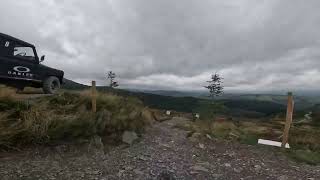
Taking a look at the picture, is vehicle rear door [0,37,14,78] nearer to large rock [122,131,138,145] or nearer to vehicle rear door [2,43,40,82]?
vehicle rear door [2,43,40,82]

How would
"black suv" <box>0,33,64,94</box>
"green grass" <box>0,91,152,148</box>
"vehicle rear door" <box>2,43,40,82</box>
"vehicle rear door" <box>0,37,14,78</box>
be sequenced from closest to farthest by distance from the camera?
"green grass" <box>0,91,152,148</box>, "vehicle rear door" <box>0,37,14,78</box>, "black suv" <box>0,33,64,94</box>, "vehicle rear door" <box>2,43,40,82</box>

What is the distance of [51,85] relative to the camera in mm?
14805

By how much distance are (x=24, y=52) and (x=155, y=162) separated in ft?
25.3

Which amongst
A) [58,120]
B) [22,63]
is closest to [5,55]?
[22,63]

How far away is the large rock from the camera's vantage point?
33.4ft

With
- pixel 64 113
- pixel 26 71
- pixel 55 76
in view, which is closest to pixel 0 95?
pixel 64 113

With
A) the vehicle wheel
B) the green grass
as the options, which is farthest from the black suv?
the green grass

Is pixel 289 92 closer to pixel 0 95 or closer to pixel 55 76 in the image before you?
pixel 0 95

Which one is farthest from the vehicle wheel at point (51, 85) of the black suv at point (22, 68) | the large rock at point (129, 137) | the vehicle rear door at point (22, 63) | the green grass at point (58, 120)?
the large rock at point (129, 137)

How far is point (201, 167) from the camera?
8766 millimetres

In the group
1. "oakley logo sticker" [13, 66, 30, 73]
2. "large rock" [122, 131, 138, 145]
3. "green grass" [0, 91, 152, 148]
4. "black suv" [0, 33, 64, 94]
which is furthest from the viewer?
"oakley logo sticker" [13, 66, 30, 73]

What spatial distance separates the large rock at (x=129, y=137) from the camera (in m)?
10.2

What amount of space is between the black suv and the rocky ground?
5.25m

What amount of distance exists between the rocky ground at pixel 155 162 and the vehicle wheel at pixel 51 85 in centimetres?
559
